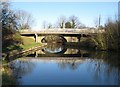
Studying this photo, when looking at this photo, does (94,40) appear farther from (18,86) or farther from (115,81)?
(18,86)

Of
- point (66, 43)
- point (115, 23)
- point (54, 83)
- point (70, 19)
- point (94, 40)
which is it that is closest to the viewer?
point (54, 83)

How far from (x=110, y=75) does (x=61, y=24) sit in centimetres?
7192

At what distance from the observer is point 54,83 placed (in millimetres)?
17891

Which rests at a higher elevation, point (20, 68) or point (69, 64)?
point (20, 68)

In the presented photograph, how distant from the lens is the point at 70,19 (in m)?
90.9

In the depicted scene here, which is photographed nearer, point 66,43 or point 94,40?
point 94,40

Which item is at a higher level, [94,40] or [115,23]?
[115,23]

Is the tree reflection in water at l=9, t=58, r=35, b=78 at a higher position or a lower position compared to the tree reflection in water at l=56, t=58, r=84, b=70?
higher

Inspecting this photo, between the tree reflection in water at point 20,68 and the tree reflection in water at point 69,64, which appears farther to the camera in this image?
the tree reflection in water at point 69,64

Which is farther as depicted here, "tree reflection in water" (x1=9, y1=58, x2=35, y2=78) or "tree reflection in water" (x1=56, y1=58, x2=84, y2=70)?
"tree reflection in water" (x1=56, y1=58, x2=84, y2=70)

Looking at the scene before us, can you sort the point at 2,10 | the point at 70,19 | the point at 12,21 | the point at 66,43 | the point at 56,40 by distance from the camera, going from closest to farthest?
the point at 2,10
the point at 12,21
the point at 66,43
the point at 56,40
the point at 70,19

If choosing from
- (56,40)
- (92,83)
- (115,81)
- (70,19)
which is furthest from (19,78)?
(70,19)

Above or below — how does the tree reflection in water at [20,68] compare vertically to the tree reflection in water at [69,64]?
above

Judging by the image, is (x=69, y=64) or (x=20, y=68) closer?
(x=20, y=68)
